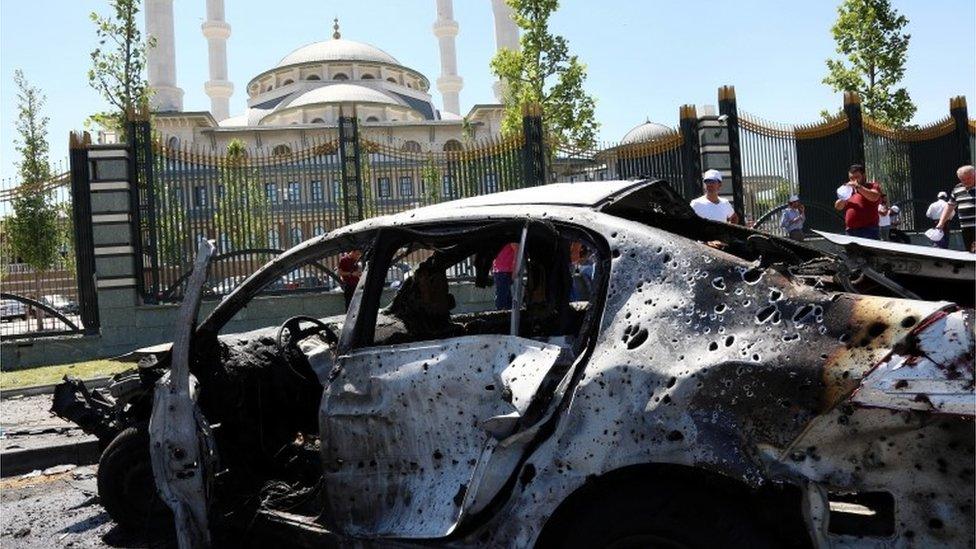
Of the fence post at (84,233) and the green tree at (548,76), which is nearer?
the fence post at (84,233)

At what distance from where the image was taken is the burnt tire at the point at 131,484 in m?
4.48

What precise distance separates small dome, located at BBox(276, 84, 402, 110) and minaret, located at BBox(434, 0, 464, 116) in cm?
845

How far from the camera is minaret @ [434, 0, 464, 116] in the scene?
71.4m

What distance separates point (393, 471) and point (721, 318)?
4.24ft

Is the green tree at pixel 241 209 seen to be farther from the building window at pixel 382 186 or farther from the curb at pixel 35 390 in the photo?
the curb at pixel 35 390

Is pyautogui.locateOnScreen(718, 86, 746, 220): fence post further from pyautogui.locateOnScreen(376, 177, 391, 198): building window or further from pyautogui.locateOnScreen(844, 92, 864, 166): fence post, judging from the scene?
pyautogui.locateOnScreen(376, 177, 391, 198): building window

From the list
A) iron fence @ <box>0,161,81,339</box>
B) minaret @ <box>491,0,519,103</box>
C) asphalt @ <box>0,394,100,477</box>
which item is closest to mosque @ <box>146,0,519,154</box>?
minaret @ <box>491,0,519,103</box>

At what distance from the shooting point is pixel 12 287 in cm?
1385

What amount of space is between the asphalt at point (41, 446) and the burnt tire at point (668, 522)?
5.15 m

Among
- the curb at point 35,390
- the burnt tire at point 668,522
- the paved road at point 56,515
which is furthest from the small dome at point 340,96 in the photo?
the burnt tire at point 668,522

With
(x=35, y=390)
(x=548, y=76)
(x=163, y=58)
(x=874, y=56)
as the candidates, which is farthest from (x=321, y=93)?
(x=35, y=390)

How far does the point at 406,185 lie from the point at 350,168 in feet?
3.15

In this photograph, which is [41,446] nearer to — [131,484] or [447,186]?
[131,484]

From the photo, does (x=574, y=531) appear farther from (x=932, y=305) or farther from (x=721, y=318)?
(x=932, y=305)
